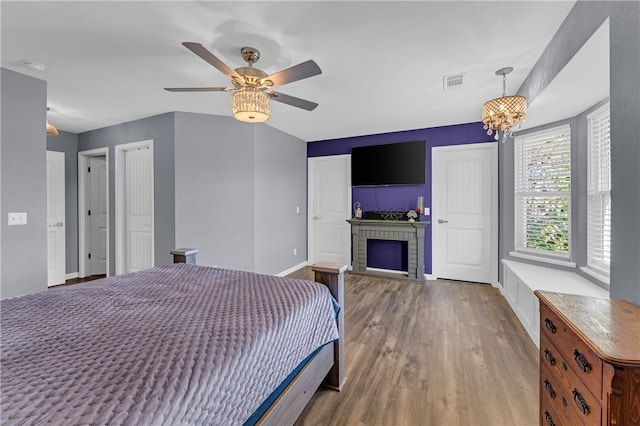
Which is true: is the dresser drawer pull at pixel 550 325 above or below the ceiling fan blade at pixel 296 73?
below

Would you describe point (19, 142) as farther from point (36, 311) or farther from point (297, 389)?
point (297, 389)

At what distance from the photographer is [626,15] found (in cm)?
118

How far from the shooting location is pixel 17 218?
2406 mm

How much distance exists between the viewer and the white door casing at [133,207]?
381 cm

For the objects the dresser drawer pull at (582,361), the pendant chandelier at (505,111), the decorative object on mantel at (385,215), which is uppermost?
the pendant chandelier at (505,111)

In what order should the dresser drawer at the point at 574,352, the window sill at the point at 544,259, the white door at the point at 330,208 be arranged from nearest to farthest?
the dresser drawer at the point at 574,352, the window sill at the point at 544,259, the white door at the point at 330,208

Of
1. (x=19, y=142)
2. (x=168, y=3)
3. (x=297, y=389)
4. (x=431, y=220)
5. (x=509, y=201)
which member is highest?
(x=168, y=3)

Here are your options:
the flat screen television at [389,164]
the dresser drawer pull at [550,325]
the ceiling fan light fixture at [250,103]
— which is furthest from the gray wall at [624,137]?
the flat screen television at [389,164]

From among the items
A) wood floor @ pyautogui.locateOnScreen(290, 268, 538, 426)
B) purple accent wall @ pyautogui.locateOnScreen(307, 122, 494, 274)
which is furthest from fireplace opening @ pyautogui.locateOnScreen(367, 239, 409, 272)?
wood floor @ pyautogui.locateOnScreen(290, 268, 538, 426)

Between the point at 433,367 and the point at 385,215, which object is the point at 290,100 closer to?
the point at 433,367

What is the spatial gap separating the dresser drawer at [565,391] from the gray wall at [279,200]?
3344 mm

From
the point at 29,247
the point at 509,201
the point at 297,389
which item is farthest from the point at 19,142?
the point at 509,201

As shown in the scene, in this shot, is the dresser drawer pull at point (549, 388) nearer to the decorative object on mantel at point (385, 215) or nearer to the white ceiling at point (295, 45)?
the white ceiling at point (295, 45)

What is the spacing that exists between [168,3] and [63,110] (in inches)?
117
